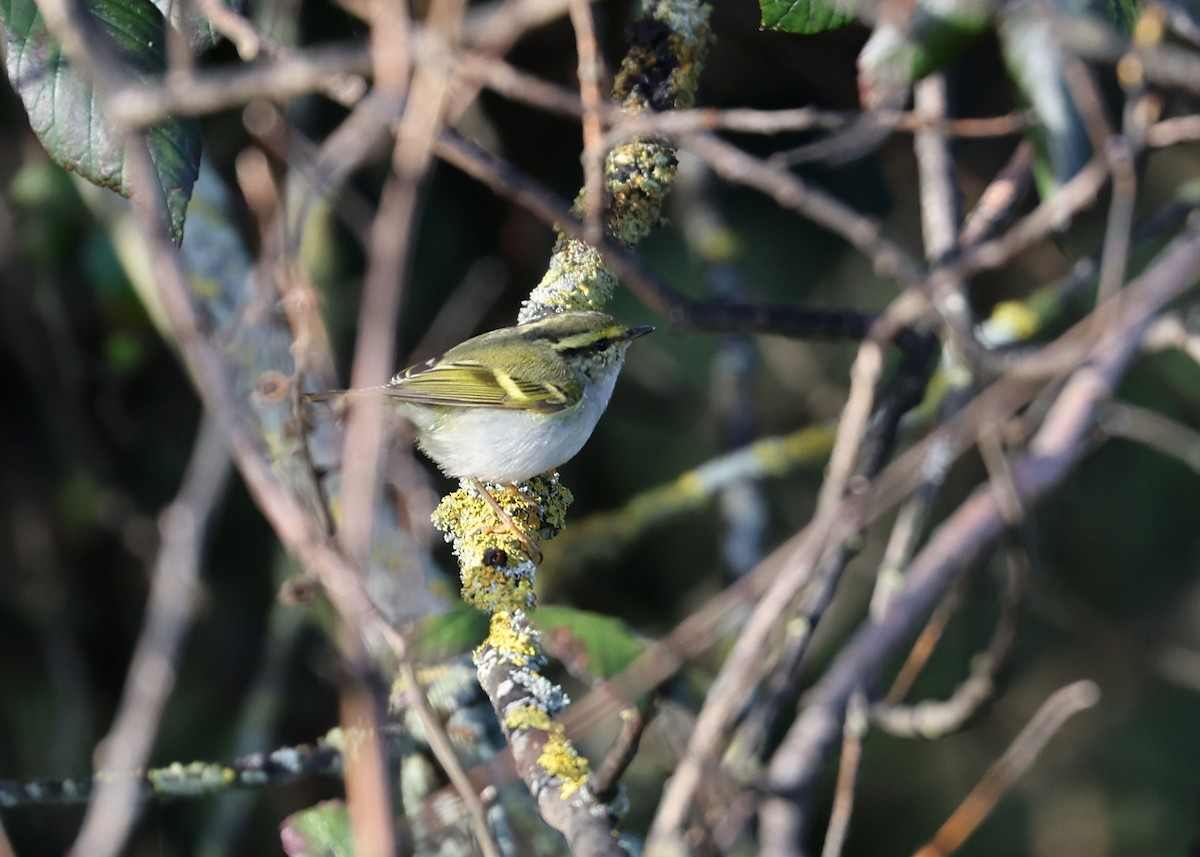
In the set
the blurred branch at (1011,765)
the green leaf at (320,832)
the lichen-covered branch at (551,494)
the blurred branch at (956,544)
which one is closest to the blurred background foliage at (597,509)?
the lichen-covered branch at (551,494)

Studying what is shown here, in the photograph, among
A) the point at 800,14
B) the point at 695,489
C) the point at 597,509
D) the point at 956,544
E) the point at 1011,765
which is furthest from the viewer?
the point at 597,509

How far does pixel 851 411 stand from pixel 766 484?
3603mm

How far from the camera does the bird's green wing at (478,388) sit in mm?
3137

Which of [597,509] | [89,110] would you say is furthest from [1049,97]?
[597,509]

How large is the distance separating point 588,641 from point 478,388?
129cm

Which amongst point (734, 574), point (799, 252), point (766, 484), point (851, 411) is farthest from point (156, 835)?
point (851, 411)

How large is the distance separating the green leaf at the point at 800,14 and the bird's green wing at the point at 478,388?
128 cm

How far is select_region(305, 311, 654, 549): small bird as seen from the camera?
9.53 ft

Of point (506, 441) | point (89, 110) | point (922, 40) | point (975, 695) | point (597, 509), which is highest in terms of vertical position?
point (597, 509)

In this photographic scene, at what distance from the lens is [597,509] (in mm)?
4938

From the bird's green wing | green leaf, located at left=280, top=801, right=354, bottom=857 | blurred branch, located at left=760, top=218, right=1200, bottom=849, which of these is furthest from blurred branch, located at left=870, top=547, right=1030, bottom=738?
the bird's green wing

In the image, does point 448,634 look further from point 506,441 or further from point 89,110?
point 89,110

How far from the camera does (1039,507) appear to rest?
15.5 feet

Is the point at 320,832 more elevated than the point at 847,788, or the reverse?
the point at 320,832
